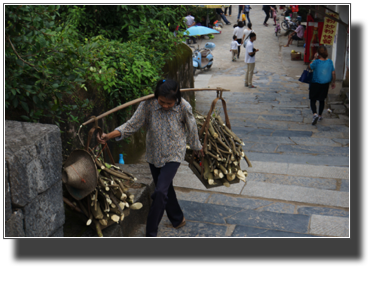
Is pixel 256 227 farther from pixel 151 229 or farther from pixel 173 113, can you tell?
pixel 173 113

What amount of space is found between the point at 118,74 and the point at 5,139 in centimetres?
304

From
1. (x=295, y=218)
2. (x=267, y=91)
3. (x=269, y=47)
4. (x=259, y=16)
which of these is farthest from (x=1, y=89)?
Result: (x=259, y=16)

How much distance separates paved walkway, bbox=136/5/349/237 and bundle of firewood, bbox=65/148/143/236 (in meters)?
0.80

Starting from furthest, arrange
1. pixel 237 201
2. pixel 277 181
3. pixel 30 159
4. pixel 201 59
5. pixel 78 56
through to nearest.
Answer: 1. pixel 201 59
2. pixel 277 181
3. pixel 237 201
4. pixel 78 56
5. pixel 30 159

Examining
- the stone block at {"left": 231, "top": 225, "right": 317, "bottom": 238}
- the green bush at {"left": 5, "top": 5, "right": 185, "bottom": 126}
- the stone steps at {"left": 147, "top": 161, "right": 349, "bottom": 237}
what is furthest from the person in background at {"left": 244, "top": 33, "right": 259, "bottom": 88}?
the stone block at {"left": 231, "top": 225, "right": 317, "bottom": 238}

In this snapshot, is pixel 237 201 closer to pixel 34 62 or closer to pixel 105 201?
pixel 105 201

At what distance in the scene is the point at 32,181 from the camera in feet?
8.61

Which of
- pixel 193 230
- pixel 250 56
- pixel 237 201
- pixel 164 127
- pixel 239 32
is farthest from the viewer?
pixel 239 32

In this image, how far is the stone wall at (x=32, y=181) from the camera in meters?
2.47

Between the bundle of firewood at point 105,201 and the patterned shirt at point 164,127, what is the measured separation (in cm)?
35

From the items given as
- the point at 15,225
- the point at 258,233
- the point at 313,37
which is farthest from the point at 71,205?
the point at 313,37

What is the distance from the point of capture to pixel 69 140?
4434 millimetres

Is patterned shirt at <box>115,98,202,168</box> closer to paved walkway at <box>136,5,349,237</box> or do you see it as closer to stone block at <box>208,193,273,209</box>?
paved walkway at <box>136,5,349,237</box>

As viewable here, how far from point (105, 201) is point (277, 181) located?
3.12 m
